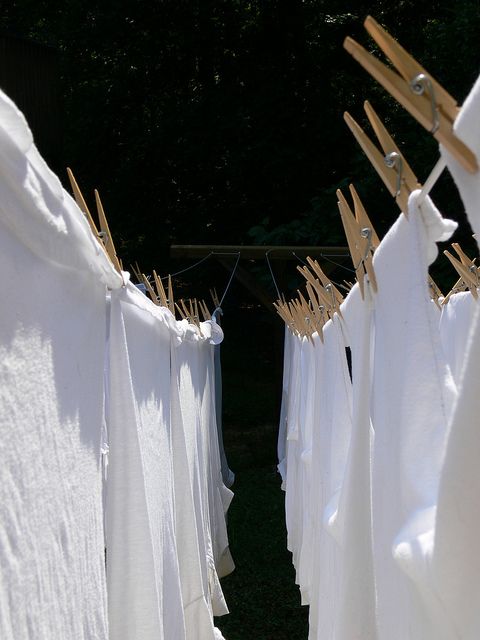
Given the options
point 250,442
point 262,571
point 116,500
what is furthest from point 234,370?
point 116,500

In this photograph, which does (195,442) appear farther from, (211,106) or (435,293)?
(211,106)

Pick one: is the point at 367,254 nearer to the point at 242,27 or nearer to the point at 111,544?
the point at 111,544

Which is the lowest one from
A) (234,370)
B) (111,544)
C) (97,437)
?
(111,544)

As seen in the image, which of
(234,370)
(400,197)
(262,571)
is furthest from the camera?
(234,370)

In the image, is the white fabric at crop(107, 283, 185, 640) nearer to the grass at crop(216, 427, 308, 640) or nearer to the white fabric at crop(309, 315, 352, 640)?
the white fabric at crop(309, 315, 352, 640)

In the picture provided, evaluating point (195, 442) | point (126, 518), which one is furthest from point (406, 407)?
point (195, 442)

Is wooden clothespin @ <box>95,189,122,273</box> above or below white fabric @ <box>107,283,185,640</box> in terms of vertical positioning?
above

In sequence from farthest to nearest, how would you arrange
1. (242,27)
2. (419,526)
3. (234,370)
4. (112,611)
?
(234,370) → (242,27) → (112,611) → (419,526)

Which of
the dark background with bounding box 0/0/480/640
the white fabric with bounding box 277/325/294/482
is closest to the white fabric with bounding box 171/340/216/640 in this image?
the white fabric with bounding box 277/325/294/482

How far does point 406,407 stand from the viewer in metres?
1.12

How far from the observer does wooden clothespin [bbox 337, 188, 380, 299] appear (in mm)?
1461

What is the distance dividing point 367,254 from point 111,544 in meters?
0.71

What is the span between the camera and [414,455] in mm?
1093

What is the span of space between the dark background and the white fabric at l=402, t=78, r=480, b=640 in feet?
24.3
